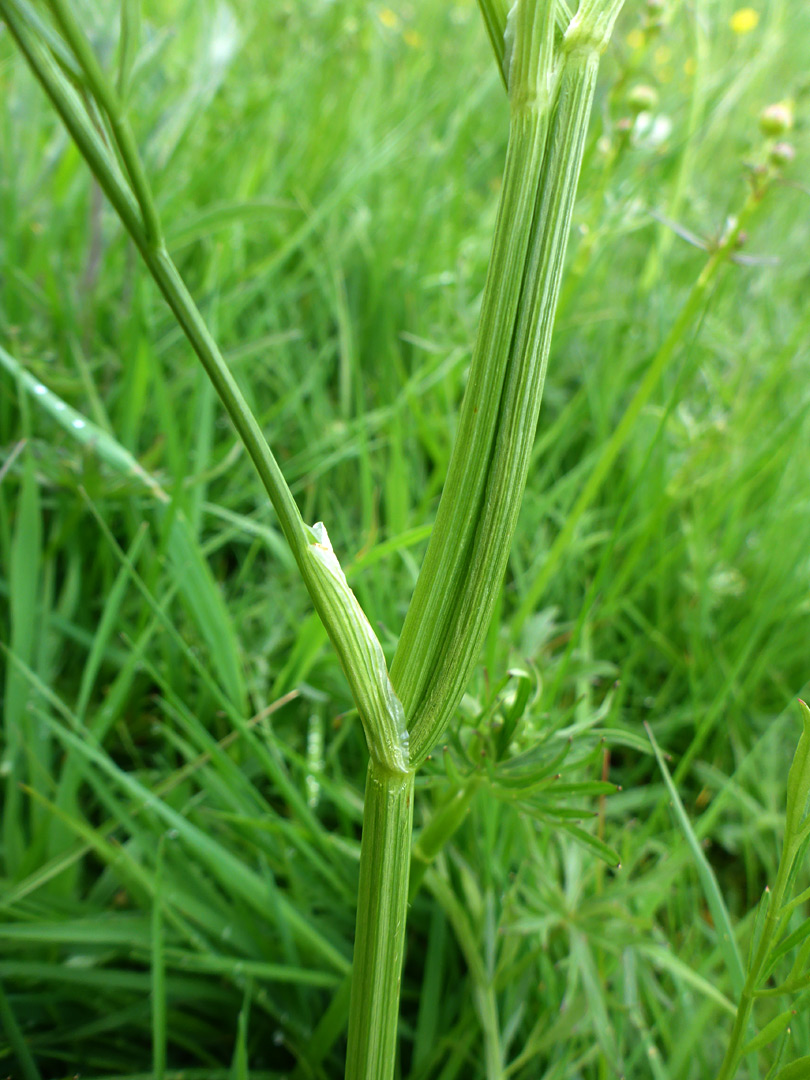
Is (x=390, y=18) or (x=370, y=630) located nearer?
(x=370, y=630)

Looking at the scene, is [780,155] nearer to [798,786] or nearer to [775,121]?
[775,121]

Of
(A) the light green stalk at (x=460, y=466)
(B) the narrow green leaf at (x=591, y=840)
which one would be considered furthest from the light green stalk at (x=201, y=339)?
(B) the narrow green leaf at (x=591, y=840)

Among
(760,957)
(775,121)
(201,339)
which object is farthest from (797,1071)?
(775,121)

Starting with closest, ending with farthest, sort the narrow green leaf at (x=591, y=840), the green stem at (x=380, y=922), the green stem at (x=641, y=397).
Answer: the green stem at (x=380, y=922), the narrow green leaf at (x=591, y=840), the green stem at (x=641, y=397)

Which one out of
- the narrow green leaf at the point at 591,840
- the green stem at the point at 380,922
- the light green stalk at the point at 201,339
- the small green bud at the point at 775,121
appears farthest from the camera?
the small green bud at the point at 775,121

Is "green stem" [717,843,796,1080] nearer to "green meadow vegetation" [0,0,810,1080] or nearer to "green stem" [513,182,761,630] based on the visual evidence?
"green meadow vegetation" [0,0,810,1080]

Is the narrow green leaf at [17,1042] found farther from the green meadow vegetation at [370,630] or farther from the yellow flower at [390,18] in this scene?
the yellow flower at [390,18]

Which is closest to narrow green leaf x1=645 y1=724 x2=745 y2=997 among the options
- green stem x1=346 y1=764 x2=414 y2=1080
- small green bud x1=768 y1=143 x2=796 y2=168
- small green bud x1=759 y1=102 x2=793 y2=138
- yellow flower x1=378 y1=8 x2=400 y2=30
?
green stem x1=346 y1=764 x2=414 y2=1080
